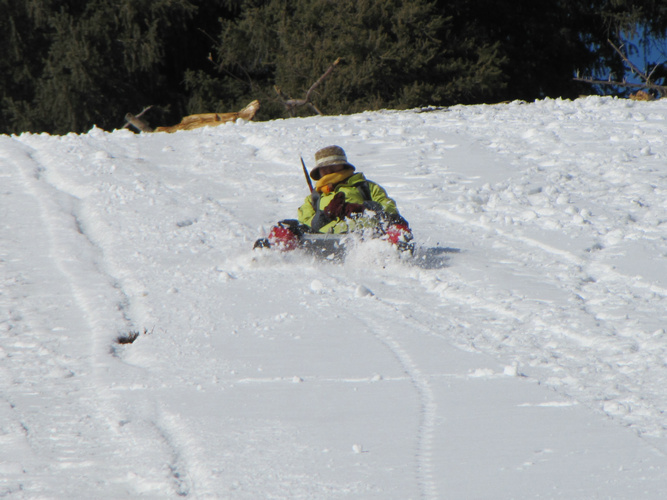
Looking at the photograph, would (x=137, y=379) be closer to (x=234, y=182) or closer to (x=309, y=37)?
(x=234, y=182)

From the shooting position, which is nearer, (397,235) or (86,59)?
(397,235)

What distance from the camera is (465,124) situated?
11.0 meters

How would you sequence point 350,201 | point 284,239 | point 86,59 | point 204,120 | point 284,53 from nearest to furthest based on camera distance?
point 284,239, point 350,201, point 204,120, point 86,59, point 284,53

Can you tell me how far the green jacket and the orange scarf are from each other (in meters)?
0.03

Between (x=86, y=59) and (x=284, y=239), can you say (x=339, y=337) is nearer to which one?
(x=284, y=239)

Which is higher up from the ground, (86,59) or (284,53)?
(284,53)

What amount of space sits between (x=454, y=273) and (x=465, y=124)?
18.8ft

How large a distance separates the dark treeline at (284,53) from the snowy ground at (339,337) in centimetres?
990

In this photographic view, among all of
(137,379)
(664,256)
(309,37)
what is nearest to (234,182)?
(664,256)

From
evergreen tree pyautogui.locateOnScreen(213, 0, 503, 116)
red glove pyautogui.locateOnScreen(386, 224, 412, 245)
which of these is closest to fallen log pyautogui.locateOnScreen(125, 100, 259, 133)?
evergreen tree pyautogui.locateOnScreen(213, 0, 503, 116)

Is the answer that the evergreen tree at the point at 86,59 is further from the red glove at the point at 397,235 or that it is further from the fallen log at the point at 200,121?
the red glove at the point at 397,235

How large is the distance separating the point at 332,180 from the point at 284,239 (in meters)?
0.63

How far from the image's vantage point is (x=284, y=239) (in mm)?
5879

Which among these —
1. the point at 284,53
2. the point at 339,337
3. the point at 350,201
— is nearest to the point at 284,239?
the point at 350,201
